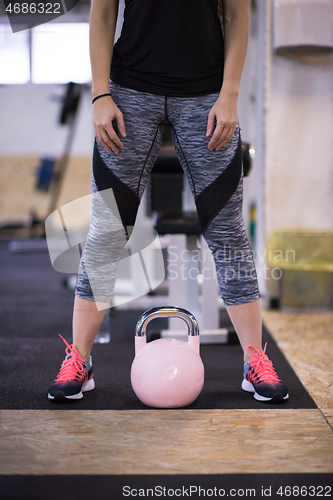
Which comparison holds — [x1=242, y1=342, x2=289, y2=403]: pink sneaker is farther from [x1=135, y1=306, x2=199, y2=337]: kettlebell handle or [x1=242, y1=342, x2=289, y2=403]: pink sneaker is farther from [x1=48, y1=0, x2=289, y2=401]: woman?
[x1=135, y1=306, x2=199, y2=337]: kettlebell handle

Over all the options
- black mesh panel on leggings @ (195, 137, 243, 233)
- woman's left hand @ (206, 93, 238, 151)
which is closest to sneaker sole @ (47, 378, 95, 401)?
black mesh panel on leggings @ (195, 137, 243, 233)

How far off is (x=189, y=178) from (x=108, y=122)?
241 mm

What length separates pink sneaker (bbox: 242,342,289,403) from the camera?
1131mm

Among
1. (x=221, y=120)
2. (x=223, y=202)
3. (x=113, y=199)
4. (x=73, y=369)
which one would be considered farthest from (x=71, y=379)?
(x=221, y=120)

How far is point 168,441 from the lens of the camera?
927 mm

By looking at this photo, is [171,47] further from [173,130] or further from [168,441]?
[168,441]

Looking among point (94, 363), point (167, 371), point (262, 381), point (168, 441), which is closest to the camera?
point (168, 441)

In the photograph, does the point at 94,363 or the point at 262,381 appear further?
the point at 94,363

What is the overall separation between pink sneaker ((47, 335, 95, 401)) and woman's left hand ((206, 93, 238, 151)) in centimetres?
62

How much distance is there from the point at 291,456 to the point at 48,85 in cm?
628

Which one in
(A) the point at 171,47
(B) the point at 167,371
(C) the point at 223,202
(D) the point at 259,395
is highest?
(A) the point at 171,47

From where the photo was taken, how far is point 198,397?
119 cm

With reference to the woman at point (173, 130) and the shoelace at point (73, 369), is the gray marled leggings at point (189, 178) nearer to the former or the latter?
the woman at point (173, 130)
